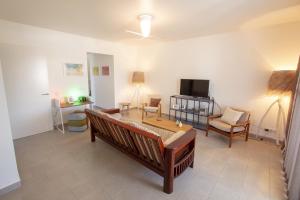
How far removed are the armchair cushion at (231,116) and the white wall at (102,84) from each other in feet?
12.5

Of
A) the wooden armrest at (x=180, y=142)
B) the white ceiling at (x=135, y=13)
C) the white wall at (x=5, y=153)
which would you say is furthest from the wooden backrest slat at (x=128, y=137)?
the white ceiling at (x=135, y=13)

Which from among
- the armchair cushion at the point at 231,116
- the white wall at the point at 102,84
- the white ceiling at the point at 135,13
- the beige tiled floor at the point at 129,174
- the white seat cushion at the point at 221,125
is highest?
the white ceiling at the point at 135,13

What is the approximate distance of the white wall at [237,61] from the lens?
308 cm

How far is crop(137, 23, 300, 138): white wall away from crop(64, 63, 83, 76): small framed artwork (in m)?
2.66

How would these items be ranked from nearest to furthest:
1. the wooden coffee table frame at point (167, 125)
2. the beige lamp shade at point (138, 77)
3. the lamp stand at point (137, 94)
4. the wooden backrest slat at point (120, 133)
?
the wooden backrest slat at point (120, 133) < the wooden coffee table frame at point (167, 125) < the beige lamp shade at point (138, 77) < the lamp stand at point (137, 94)

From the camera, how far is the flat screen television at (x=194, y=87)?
414 centimetres

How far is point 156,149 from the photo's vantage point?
178 cm

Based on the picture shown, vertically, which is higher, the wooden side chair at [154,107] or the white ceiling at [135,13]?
the white ceiling at [135,13]

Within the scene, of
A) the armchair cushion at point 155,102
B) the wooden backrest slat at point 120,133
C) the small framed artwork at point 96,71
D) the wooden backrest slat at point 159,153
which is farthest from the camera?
the small framed artwork at point 96,71

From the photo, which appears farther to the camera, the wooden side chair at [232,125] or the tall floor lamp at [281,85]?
the wooden side chair at [232,125]

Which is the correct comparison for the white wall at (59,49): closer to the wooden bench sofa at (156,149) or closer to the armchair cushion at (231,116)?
the wooden bench sofa at (156,149)

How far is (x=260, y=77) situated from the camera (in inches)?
132

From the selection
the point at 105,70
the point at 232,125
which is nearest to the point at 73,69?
the point at 105,70

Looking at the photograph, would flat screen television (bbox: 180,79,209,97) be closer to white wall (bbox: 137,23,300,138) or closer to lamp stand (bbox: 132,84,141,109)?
white wall (bbox: 137,23,300,138)
